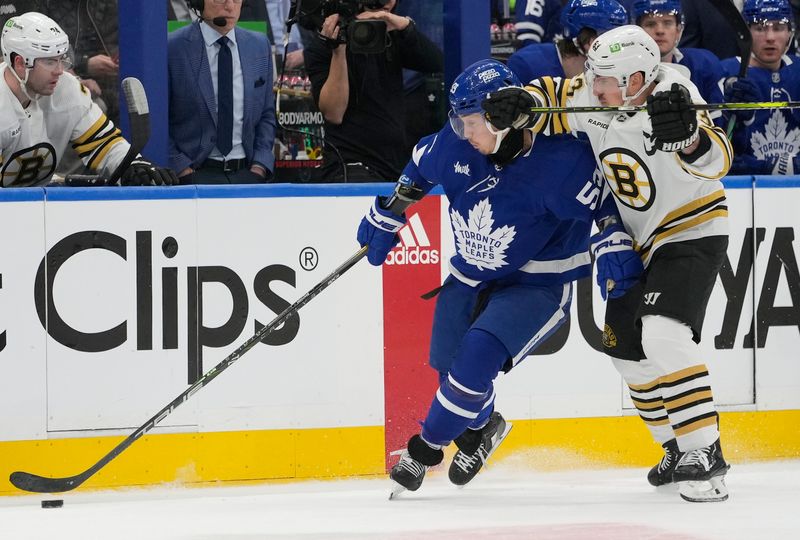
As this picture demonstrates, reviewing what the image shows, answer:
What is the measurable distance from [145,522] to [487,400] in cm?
107

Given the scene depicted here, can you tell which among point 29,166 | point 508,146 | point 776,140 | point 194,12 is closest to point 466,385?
point 508,146

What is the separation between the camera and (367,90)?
201 inches

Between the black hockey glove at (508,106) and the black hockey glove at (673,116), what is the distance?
36 centimetres

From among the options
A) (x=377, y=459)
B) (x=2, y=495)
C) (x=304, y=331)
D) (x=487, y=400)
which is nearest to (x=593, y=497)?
(x=487, y=400)

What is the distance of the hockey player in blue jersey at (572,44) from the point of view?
481cm

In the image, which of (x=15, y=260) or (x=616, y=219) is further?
(x=15, y=260)

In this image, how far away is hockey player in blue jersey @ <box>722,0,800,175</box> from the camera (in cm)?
532

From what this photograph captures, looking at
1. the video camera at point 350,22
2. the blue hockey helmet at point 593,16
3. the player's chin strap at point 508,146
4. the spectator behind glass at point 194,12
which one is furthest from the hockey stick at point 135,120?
the blue hockey helmet at point 593,16

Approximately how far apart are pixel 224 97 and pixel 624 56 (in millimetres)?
1667

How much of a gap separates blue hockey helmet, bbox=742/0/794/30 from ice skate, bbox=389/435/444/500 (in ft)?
7.52

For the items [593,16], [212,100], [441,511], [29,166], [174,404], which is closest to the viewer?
[441,511]

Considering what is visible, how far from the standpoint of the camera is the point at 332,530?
12.5ft

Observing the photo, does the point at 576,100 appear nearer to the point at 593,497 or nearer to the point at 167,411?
the point at 593,497

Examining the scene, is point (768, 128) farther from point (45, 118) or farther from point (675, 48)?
point (45, 118)
